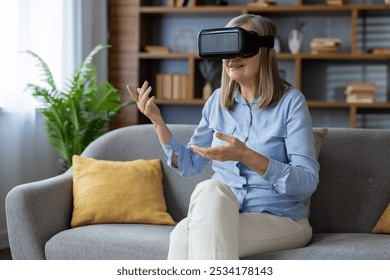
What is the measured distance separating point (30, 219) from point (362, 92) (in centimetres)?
309

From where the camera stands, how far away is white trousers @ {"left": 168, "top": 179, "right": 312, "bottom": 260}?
6.68 feet

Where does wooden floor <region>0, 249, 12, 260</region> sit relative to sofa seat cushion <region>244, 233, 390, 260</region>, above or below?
below

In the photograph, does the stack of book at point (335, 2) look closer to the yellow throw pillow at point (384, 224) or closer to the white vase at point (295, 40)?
the white vase at point (295, 40)

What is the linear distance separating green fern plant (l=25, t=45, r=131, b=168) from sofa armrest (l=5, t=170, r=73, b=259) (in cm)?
157

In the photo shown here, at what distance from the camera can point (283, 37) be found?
5426mm

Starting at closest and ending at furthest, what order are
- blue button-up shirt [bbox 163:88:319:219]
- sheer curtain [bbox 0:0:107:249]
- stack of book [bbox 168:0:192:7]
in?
blue button-up shirt [bbox 163:88:319:219]
sheer curtain [bbox 0:0:107:249]
stack of book [bbox 168:0:192:7]

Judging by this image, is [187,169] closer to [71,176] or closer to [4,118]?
[71,176]

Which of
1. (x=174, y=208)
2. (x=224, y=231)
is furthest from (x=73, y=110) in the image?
(x=224, y=231)

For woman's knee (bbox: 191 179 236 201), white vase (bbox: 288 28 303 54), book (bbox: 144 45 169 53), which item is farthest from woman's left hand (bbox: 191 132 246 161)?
book (bbox: 144 45 169 53)

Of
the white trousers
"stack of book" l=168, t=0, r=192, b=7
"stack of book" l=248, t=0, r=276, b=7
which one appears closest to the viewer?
the white trousers

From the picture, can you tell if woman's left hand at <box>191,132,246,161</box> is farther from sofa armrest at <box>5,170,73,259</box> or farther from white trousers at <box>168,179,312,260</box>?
sofa armrest at <box>5,170,73,259</box>

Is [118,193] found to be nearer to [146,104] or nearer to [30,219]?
[30,219]

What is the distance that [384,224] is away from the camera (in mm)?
2709

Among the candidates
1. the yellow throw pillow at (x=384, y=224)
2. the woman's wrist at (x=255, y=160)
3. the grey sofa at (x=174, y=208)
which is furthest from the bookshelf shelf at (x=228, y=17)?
the woman's wrist at (x=255, y=160)
